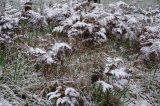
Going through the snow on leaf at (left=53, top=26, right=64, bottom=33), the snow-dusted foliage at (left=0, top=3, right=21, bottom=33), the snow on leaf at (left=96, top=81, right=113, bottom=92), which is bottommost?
the snow on leaf at (left=96, top=81, right=113, bottom=92)

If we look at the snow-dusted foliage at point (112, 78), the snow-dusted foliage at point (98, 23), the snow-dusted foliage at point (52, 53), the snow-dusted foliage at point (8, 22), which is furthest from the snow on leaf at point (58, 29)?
the snow-dusted foliage at point (112, 78)

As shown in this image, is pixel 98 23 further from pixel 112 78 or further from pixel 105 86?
pixel 105 86

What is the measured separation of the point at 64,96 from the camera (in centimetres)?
489

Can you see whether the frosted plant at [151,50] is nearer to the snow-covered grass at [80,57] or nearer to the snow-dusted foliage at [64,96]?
the snow-covered grass at [80,57]

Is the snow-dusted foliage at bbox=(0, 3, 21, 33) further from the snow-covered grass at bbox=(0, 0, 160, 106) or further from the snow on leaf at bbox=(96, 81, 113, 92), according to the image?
the snow on leaf at bbox=(96, 81, 113, 92)

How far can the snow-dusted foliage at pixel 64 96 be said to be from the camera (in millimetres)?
4770

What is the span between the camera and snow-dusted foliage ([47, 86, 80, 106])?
477cm

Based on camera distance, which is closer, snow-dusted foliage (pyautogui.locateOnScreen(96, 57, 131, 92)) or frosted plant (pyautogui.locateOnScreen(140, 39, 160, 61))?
snow-dusted foliage (pyautogui.locateOnScreen(96, 57, 131, 92))

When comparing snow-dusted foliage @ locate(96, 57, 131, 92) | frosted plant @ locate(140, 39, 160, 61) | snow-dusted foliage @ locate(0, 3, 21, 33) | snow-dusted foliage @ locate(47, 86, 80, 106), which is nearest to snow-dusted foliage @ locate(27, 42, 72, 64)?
snow-dusted foliage @ locate(47, 86, 80, 106)

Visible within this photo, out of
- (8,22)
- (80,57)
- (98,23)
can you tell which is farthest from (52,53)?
(98,23)

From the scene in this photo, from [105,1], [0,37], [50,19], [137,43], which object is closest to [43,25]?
[50,19]

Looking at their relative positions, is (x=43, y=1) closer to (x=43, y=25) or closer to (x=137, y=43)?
(x=43, y=25)

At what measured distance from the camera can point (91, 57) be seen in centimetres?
612

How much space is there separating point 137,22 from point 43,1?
129 inches
